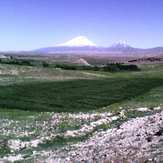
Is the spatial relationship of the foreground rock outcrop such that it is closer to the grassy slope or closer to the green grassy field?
the green grassy field

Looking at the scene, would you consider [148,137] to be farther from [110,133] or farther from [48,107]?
[48,107]

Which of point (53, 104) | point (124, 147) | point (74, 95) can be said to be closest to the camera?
point (124, 147)

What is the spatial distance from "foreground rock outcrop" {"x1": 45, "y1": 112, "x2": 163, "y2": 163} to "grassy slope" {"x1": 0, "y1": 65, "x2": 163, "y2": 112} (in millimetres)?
22128

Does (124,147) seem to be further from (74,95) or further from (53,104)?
(74,95)

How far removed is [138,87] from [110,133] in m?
59.8

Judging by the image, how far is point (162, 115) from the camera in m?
26.9

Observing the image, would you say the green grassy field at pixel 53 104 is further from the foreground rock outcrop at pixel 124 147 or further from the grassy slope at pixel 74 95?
the foreground rock outcrop at pixel 124 147

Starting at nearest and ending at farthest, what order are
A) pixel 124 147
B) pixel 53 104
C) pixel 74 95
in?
pixel 124 147 < pixel 53 104 < pixel 74 95

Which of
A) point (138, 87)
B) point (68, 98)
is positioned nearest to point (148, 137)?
point (68, 98)

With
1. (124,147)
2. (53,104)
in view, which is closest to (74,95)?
(53,104)

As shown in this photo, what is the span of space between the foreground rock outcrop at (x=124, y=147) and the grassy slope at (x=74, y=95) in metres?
22.1

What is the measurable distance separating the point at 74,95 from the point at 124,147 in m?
50.2

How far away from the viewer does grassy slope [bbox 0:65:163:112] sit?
57.5 m

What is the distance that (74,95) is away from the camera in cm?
7131
